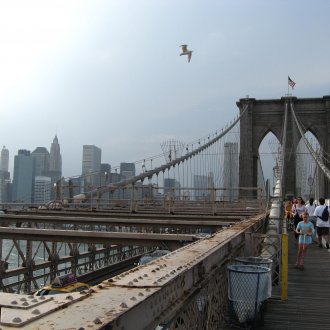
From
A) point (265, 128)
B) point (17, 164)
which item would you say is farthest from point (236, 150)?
point (17, 164)

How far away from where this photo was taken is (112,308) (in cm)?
209

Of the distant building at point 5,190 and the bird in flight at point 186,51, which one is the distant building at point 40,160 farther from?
the bird in flight at point 186,51

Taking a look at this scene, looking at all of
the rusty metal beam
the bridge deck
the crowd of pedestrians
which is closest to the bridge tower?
the crowd of pedestrians

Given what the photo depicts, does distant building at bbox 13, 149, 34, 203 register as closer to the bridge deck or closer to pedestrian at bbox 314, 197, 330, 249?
pedestrian at bbox 314, 197, 330, 249

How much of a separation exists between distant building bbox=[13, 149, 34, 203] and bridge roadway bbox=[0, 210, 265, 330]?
4737cm

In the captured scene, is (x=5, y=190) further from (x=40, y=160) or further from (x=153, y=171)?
(x=153, y=171)

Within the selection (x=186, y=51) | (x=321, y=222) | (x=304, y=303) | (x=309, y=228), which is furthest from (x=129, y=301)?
(x=186, y=51)

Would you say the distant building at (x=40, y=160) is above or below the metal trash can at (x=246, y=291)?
above

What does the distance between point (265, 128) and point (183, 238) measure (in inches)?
1929

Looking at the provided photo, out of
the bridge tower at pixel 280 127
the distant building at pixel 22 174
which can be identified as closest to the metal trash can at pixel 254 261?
the distant building at pixel 22 174

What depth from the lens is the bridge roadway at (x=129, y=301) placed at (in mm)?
1911

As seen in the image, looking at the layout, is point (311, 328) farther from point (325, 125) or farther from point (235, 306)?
point (325, 125)

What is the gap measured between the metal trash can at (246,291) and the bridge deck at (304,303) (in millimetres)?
497

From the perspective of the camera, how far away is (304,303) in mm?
6664
